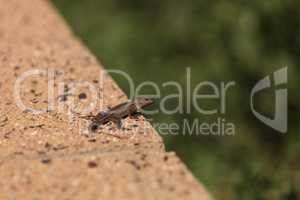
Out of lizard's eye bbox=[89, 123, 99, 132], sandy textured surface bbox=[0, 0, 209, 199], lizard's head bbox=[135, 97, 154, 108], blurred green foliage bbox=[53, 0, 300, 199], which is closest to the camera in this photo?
sandy textured surface bbox=[0, 0, 209, 199]

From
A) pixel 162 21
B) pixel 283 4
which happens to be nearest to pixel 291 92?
pixel 283 4

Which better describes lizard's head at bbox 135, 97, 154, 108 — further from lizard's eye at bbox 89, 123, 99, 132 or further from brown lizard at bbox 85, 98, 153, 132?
lizard's eye at bbox 89, 123, 99, 132

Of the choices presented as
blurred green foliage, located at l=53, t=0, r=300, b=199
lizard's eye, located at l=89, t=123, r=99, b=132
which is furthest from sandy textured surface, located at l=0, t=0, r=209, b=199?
blurred green foliage, located at l=53, t=0, r=300, b=199

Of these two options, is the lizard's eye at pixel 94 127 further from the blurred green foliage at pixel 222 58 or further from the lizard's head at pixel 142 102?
the blurred green foliage at pixel 222 58

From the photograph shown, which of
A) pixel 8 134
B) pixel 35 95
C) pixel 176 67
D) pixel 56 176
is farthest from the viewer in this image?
pixel 176 67

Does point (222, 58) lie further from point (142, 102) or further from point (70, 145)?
point (70, 145)

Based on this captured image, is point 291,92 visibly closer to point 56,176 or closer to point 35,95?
point 35,95
